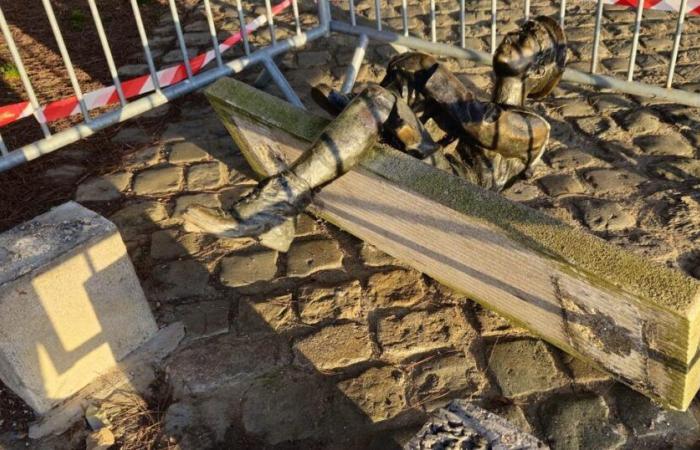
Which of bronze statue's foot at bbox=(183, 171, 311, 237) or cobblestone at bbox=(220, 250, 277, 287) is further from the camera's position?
cobblestone at bbox=(220, 250, 277, 287)

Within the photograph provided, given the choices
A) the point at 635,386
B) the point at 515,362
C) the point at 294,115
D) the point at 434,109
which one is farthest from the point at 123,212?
the point at 635,386

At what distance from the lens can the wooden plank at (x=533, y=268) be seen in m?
Result: 2.52

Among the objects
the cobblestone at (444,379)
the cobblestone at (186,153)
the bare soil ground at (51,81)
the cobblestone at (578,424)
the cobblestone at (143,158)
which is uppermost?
the bare soil ground at (51,81)

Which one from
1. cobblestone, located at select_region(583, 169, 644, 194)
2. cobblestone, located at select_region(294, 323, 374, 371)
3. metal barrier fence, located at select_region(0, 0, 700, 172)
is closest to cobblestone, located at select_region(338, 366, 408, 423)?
cobblestone, located at select_region(294, 323, 374, 371)

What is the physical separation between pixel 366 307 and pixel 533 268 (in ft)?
3.23

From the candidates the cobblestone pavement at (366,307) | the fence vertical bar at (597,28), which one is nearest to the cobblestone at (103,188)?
the cobblestone pavement at (366,307)

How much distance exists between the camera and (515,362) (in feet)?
10.3

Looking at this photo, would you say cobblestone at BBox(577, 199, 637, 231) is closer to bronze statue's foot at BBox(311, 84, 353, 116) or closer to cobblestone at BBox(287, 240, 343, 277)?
cobblestone at BBox(287, 240, 343, 277)

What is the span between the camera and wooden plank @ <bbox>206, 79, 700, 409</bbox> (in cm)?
252

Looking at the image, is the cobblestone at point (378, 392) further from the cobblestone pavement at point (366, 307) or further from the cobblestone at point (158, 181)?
the cobblestone at point (158, 181)

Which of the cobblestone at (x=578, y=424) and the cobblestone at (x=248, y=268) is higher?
the cobblestone at (x=248, y=268)

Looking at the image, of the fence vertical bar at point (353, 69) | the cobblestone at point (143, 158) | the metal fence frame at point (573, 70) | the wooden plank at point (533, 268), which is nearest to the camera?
the wooden plank at point (533, 268)

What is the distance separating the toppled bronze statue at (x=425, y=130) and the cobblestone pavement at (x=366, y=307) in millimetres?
563

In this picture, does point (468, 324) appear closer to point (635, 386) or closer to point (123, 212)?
point (635, 386)
